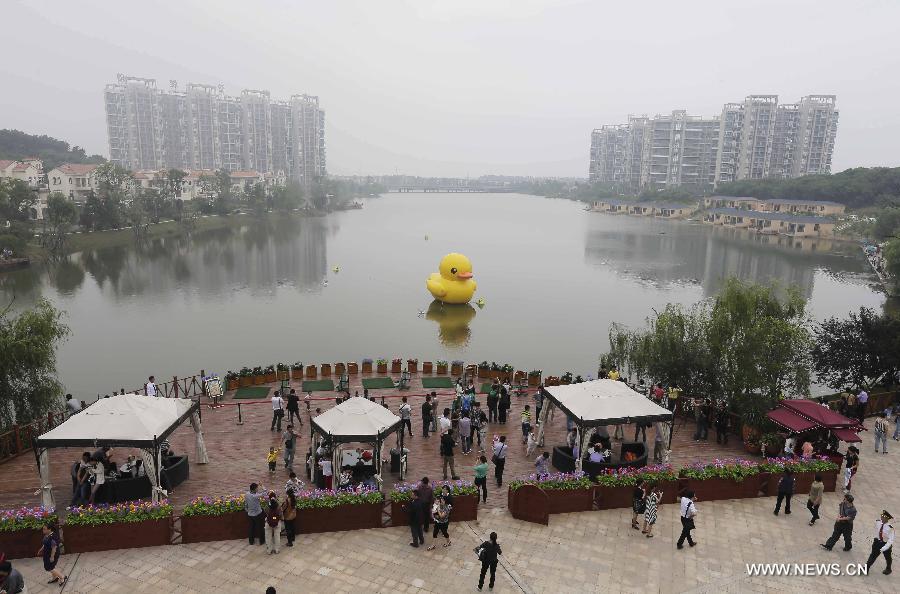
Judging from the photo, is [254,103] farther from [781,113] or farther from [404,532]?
[404,532]

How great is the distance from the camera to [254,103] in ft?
633

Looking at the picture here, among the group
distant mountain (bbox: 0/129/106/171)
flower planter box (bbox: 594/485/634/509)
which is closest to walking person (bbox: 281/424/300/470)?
flower planter box (bbox: 594/485/634/509)

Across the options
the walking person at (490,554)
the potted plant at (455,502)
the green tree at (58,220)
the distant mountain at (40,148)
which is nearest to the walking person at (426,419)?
the potted plant at (455,502)

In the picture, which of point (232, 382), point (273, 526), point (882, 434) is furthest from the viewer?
point (232, 382)

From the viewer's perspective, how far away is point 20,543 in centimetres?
1089

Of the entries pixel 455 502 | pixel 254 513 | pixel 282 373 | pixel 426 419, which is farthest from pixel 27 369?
pixel 455 502

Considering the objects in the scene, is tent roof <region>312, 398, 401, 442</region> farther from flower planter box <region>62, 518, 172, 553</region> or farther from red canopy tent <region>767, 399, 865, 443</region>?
red canopy tent <region>767, 399, 865, 443</region>

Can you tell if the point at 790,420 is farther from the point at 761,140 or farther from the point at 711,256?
the point at 761,140

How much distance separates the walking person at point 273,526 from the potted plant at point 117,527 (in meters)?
1.96

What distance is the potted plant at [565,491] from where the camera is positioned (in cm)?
1305

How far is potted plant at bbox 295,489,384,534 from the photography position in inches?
472

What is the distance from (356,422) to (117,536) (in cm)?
504

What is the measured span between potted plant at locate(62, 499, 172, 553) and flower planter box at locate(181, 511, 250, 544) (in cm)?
33

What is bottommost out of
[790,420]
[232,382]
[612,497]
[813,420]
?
[232,382]
